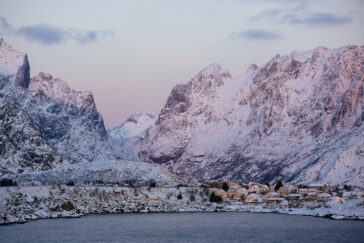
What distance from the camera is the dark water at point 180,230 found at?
5389 inches

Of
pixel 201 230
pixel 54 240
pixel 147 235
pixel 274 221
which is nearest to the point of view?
pixel 54 240

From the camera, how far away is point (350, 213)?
199625 millimetres

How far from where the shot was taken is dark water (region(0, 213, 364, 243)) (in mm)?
136875

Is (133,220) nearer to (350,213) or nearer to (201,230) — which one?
(201,230)

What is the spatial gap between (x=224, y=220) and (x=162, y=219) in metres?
20.0

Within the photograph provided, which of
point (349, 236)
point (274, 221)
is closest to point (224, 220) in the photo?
point (274, 221)

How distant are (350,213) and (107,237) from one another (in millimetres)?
95036

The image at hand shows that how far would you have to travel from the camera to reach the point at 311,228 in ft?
532

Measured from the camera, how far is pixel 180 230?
156625 millimetres

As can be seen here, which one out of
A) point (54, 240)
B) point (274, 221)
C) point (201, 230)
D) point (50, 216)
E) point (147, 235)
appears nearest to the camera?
point (54, 240)

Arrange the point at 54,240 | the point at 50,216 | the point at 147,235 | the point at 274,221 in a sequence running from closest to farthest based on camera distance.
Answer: the point at 54,240
the point at 147,235
the point at 274,221
the point at 50,216

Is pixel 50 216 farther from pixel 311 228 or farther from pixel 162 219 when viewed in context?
pixel 311 228

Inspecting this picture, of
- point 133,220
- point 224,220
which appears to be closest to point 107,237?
point 133,220

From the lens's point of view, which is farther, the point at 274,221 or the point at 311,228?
the point at 274,221
